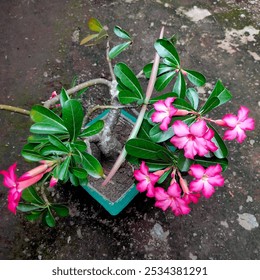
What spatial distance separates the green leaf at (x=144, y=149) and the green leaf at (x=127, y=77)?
0.15m

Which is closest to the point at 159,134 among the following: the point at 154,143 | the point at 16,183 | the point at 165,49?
the point at 154,143

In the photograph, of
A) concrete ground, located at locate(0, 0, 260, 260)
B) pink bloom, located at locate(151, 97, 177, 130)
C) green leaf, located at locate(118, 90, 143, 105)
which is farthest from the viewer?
concrete ground, located at locate(0, 0, 260, 260)

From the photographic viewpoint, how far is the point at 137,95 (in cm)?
116

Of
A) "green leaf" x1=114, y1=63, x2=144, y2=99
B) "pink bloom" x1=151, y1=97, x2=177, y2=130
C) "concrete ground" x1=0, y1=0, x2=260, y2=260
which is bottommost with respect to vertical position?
"concrete ground" x1=0, y1=0, x2=260, y2=260

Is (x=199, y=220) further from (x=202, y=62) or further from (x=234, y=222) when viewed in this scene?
(x=202, y=62)

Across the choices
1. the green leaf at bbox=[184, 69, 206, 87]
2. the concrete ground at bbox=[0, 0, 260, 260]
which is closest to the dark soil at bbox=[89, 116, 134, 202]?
the concrete ground at bbox=[0, 0, 260, 260]

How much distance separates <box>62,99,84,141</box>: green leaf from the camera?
1.02m

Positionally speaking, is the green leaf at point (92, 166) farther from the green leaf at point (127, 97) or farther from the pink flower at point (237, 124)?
the pink flower at point (237, 124)

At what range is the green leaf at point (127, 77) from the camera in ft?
3.80

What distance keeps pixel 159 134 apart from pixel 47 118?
0.30 meters

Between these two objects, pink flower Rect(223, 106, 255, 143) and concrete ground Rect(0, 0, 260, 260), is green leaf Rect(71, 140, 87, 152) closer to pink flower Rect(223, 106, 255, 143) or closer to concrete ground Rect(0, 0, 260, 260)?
pink flower Rect(223, 106, 255, 143)

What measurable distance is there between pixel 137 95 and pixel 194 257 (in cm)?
73

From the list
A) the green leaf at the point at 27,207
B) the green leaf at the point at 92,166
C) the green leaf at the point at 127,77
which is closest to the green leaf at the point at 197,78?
the green leaf at the point at 127,77

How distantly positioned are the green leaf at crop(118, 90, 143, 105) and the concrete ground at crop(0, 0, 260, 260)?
1.96 ft
